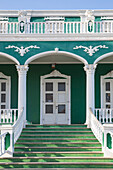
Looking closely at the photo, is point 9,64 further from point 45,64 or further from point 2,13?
point 2,13

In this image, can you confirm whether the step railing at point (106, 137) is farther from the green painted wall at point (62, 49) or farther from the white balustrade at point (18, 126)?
the green painted wall at point (62, 49)

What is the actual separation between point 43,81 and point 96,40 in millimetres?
3344

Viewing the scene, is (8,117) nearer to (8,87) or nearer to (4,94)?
(4,94)

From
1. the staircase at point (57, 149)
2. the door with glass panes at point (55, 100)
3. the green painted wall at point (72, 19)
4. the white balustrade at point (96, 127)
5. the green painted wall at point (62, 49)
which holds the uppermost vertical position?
the green painted wall at point (72, 19)

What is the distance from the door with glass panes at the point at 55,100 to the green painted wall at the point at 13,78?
1348 millimetres

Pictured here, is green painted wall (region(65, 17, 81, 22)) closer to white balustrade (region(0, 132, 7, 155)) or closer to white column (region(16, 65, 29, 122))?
white column (region(16, 65, 29, 122))

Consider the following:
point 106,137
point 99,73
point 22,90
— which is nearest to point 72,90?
point 99,73

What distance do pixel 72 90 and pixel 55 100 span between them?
957 mm

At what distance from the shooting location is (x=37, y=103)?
1103 centimetres

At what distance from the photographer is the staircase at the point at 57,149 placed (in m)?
6.95

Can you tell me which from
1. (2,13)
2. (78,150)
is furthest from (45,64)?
(78,150)

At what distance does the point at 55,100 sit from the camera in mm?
11117

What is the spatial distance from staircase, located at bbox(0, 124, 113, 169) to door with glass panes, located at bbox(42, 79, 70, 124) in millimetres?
2083

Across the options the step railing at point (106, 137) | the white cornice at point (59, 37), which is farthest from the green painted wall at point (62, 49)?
the step railing at point (106, 137)
